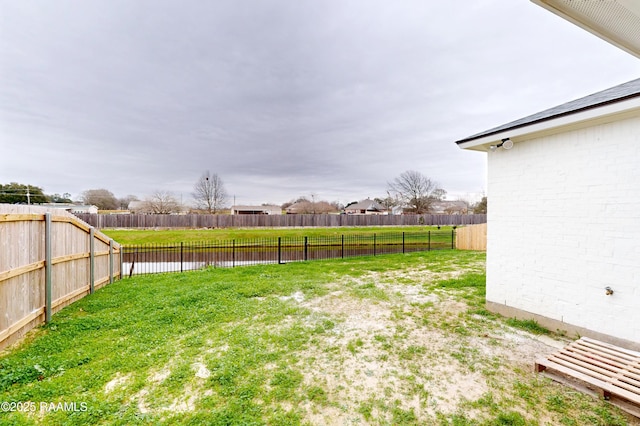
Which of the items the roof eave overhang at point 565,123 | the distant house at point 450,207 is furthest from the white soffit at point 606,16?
the distant house at point 450,207

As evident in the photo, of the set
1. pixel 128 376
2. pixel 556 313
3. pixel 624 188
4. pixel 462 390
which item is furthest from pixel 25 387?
pixel 624 188

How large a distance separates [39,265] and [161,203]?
45505mm

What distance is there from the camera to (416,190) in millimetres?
46781

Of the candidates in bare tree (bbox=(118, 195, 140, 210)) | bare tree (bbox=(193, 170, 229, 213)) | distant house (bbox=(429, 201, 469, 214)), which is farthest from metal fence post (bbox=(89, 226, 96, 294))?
bare tree (bbox=(118, 195, 140, 210))

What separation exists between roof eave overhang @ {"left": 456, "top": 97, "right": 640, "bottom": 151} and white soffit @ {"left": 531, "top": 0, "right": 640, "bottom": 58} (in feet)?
8.06

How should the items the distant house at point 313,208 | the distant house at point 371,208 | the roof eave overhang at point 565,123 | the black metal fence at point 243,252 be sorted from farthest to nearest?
the distant house at point 371,208, the distant house at point 313,208, the black metal fence at point 243,252, the roof eave overhang at point 565,123

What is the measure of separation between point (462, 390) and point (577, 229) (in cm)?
323

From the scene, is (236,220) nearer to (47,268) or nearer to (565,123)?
(47,268)

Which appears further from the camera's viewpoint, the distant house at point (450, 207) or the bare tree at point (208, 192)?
the distant house at point (450, 207)

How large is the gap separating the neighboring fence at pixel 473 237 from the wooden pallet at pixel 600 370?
13.8 meters

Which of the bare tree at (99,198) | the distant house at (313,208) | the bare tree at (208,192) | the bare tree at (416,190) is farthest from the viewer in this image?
Result: the distant house at (313,208)

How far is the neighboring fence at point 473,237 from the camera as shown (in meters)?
15.8

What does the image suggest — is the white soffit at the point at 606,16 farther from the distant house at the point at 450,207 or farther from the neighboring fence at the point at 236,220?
the distant house at the point at 450,207

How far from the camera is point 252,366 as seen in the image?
3244mm
